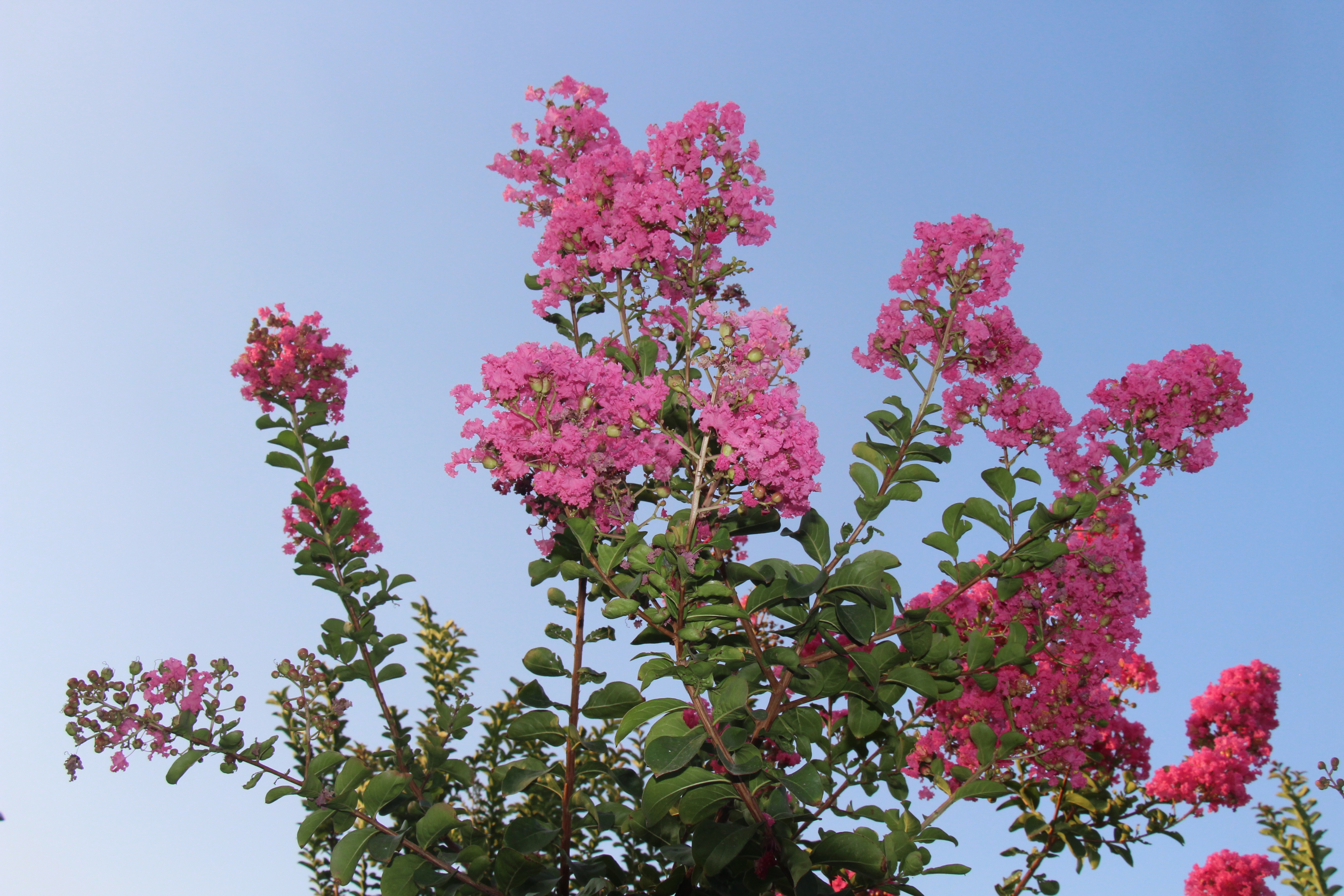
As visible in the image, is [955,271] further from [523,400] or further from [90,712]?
[90,712]

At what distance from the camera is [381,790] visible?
9.06 ft

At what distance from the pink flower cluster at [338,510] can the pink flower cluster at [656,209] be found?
112cm

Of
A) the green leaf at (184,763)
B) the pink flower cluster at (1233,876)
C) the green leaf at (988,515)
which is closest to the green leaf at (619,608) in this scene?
the green leaf at (988,515)

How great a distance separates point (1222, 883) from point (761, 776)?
5.32m

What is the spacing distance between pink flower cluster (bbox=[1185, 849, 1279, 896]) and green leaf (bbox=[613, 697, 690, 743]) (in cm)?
559

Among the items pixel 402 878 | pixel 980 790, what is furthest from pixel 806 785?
pixel 402 878

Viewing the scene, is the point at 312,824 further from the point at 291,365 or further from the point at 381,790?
the point at 291,365

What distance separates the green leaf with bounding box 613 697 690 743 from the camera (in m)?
2.51

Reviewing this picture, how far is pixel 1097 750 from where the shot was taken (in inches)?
192

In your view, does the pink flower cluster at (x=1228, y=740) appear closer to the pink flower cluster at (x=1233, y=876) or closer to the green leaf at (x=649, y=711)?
the pink flower cluster at (x=1233, y=876)

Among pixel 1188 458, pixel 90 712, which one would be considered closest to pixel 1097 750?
pixel 1188 458

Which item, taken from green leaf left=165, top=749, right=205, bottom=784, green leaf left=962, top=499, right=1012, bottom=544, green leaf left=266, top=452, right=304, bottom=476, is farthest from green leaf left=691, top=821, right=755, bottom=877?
green leaf left=266, top=452, right=304, bottom=476

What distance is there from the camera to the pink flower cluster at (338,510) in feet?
11.1

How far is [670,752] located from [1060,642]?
1741mm
